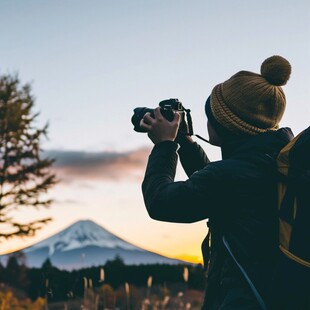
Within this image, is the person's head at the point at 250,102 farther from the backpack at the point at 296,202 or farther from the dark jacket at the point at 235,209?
the backpack at the point at 296,202

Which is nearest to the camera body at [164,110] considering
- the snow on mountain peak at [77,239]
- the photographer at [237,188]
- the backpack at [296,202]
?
the photographer at [237,188]

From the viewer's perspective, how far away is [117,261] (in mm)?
18422

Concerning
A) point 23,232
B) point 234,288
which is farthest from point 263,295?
point 23,232

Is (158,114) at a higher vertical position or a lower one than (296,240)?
higher

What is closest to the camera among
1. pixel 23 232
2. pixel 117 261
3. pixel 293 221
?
pixel 293 221

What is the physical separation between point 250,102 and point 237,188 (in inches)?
11.3

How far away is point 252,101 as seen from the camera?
7.09 ft

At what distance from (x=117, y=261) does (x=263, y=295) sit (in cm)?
1669

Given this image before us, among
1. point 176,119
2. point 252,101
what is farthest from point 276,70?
point 176,119

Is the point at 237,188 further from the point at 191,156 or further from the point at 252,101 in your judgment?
the point at 191,156

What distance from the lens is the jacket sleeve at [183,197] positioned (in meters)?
2.05

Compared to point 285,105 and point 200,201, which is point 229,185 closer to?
point 200,201

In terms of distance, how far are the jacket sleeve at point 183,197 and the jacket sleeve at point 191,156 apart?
0.59 metres

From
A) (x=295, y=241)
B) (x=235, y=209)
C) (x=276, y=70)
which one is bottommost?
(x=295, y=241)
